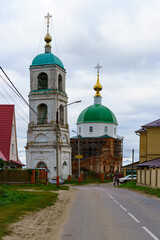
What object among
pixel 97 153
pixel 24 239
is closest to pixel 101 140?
pixel 97 153

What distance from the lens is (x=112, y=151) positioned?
229 ft

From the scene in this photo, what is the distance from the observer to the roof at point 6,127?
40.1 m

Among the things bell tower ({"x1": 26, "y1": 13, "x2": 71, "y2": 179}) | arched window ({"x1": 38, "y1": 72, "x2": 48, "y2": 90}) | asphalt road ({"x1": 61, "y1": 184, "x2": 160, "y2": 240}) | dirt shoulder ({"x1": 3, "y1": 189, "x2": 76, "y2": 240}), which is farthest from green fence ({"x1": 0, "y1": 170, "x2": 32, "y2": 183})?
asphalt road ({"x1": 61, "y1": 184, "x2": 160, "y2": 240})

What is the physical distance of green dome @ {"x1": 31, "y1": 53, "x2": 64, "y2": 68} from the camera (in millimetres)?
56656

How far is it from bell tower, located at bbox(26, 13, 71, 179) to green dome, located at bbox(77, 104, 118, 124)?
12.5m

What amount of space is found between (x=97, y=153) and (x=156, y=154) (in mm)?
27080

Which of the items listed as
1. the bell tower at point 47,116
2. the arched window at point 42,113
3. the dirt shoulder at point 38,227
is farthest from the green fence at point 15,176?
the dirt shoulder at point 38,227

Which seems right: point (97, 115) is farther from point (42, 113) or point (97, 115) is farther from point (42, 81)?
point (42, 81)

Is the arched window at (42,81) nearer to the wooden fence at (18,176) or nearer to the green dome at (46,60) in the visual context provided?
the green dome at (46,60)

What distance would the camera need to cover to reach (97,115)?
70.1 meters

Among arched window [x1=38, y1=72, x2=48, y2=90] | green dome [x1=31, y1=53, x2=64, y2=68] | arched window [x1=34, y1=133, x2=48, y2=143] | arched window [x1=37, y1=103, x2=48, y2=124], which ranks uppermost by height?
green dome [x1=31, y1=53, x2=64, y2=68]

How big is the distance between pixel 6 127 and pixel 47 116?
15385mm

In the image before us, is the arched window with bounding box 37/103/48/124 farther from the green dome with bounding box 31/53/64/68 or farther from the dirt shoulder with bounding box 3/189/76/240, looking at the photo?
the dirt shoulder with bounding box 3/189/76/240

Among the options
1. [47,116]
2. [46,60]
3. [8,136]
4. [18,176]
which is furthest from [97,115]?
[18,176]
